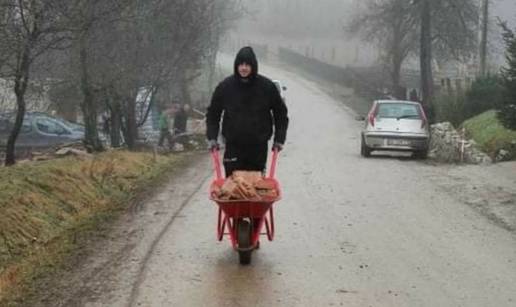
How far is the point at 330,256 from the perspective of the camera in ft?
30.7

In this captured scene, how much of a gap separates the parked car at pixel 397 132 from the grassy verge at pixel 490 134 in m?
1.73

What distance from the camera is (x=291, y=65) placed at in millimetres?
88500

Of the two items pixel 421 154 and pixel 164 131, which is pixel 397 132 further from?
pixel 164 131

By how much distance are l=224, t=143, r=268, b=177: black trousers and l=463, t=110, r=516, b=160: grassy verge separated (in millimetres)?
12936

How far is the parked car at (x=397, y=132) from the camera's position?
929 inches

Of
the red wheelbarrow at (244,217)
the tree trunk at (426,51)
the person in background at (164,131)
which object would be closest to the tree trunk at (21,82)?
the red wheelbarrow at (244,217)

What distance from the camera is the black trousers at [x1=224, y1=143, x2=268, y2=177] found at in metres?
9.04

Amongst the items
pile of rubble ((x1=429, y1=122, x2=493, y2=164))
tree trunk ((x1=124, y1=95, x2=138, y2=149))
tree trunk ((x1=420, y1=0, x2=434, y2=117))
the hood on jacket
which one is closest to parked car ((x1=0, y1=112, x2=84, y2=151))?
tree trunk ((x1=124, y1=95, x2=138, y2=149))

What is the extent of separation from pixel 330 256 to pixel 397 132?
14.6m

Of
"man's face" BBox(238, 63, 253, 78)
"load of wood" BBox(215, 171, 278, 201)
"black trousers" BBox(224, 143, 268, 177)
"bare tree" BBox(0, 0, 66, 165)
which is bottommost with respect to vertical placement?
"load of wood" BBox(215, 171, 278, 201)

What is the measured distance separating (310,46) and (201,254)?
98.5m

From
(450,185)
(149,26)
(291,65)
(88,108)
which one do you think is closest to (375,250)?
(450,185)

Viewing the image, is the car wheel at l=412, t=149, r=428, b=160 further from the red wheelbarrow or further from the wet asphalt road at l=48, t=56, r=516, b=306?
the red wheelbarrow

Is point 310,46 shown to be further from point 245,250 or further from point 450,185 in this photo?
point 245,250
